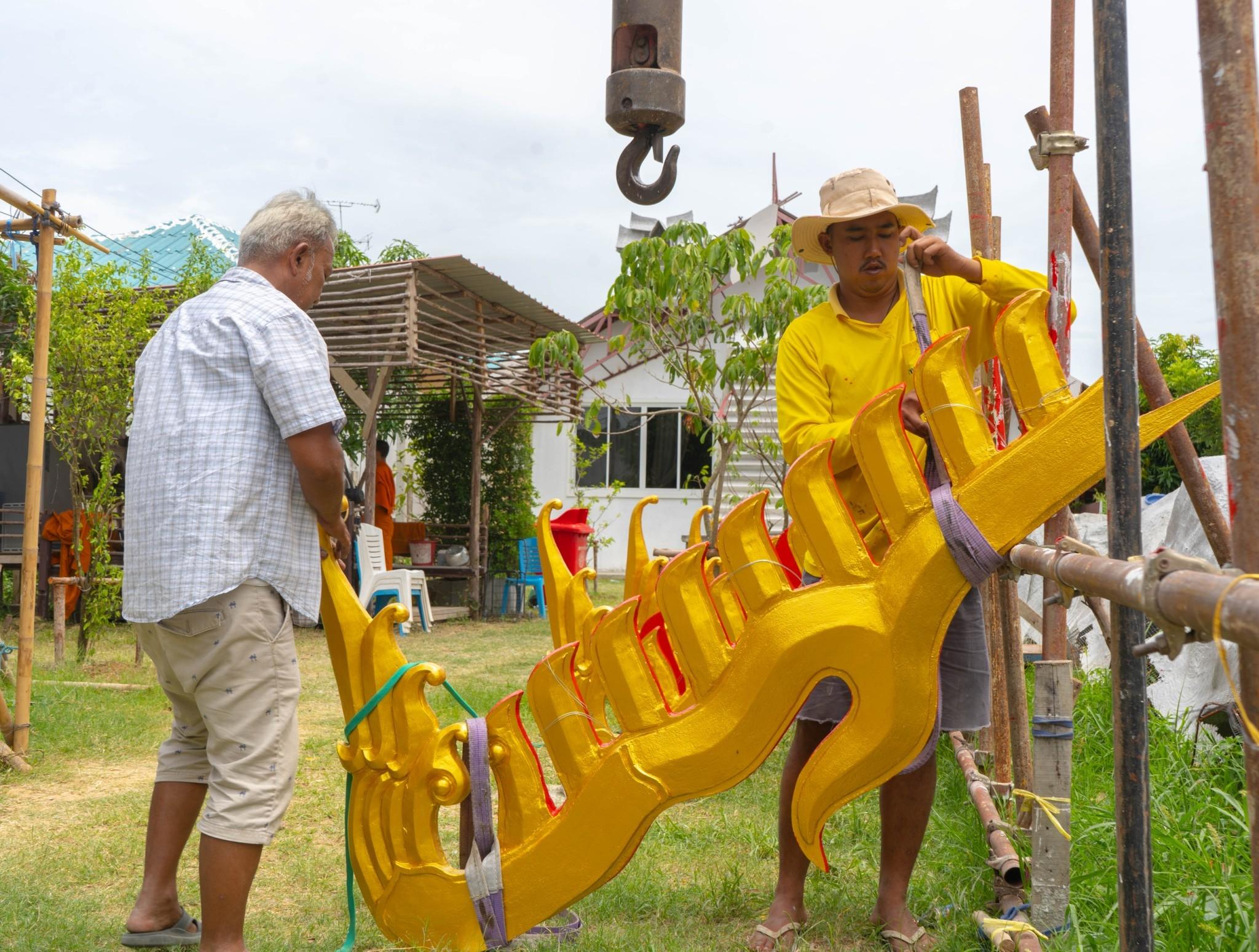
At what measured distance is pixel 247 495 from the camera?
2.44m

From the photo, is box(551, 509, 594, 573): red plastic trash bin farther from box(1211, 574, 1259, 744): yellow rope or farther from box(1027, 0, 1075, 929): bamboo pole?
box(1211, 574, 1259, 744): yellow rope

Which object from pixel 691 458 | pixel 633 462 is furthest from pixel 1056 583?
pixel 633 462

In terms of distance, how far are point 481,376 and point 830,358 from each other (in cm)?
786

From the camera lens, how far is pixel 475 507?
11484 mm

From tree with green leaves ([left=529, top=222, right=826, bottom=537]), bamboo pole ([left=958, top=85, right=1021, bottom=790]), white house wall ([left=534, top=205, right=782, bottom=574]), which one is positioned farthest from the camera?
white house wall ([left=534, top=205, right=782, bottom=574])

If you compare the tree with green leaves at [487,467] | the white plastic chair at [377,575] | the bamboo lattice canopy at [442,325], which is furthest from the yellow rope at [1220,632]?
the tree with green leaves at [487,467]

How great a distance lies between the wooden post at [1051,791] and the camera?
7.47 feet

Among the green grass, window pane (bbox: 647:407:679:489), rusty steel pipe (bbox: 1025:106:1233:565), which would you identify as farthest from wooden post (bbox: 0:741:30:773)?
window pane (bbox: 647:407:679:489)

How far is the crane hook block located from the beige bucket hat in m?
0.56

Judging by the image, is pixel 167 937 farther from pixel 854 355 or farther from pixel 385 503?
pixel 385 503

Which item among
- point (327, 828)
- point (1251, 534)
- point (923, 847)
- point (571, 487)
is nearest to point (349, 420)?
point (571, 487)

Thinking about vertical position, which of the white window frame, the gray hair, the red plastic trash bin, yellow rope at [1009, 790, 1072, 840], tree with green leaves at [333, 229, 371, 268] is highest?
tree with green leaves at [333, 229, 371, 268]

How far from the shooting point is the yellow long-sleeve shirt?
268 centimetres

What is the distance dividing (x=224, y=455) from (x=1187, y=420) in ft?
34.3
